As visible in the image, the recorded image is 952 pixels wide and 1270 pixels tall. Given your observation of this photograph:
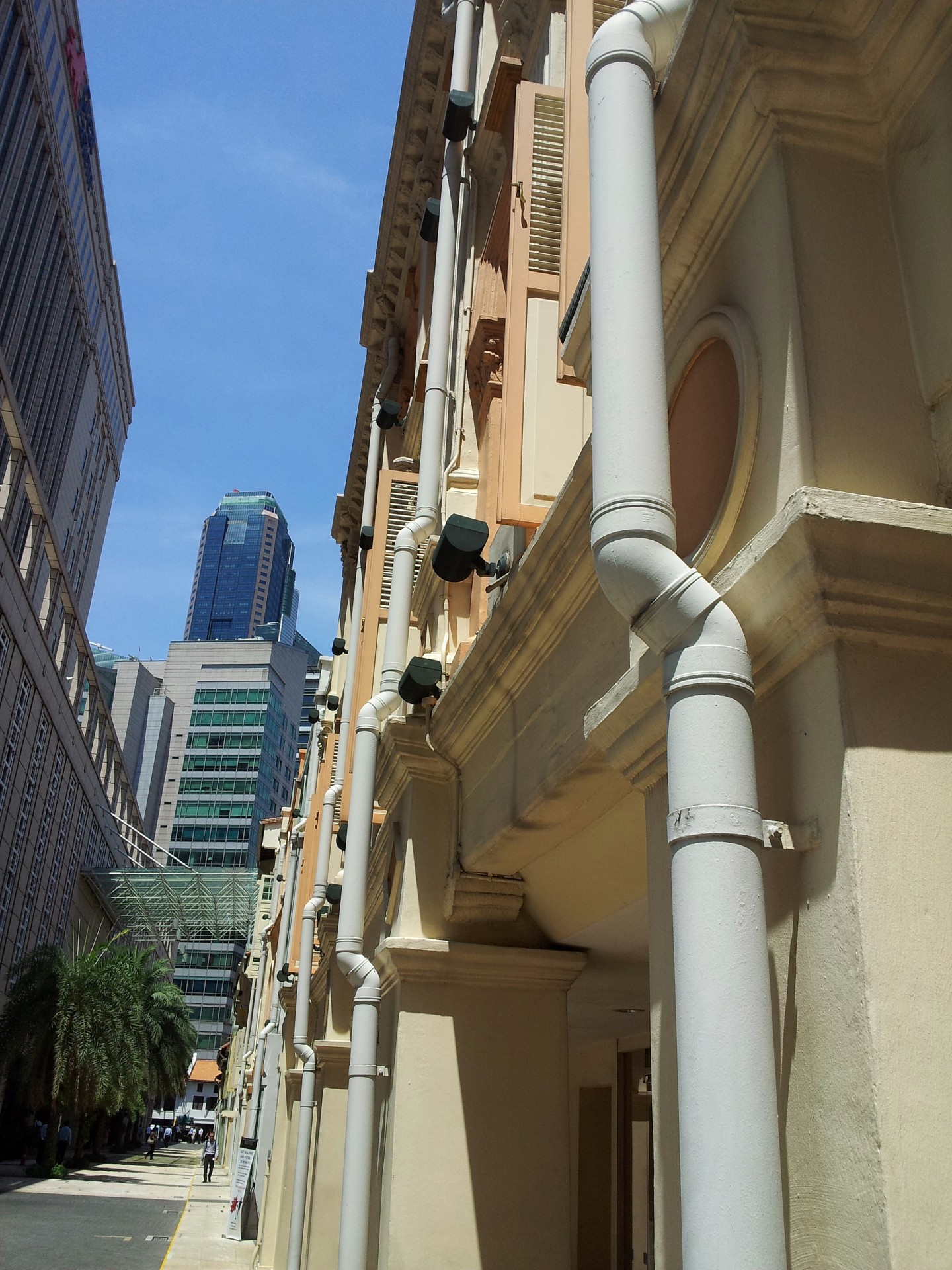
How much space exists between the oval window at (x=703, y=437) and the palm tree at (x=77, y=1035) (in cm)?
3792

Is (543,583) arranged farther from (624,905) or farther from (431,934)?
(431,934)

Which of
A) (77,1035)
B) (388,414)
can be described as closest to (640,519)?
(388,414)

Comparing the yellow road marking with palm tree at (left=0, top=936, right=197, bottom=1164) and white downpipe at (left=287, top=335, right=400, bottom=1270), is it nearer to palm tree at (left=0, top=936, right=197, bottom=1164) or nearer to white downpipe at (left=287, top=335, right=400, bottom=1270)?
palm tree at (left=0, top=936, right=197, bottom=1164)

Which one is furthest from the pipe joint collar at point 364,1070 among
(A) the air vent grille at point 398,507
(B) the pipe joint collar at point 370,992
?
(A) the air vent grille at point 398,507

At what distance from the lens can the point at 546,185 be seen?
6230mm

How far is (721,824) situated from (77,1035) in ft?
128

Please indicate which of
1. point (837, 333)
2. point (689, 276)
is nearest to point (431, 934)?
point (689, 276)

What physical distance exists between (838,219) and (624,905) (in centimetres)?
364

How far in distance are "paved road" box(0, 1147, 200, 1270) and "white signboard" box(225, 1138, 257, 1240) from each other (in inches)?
47.4

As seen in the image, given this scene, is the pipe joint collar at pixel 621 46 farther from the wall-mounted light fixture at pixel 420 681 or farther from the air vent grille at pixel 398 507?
the air vent grille at pixel 398 507

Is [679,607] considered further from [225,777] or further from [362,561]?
[225,777]

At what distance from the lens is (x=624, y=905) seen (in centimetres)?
572

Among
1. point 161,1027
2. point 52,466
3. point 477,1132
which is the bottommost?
point 477,1132

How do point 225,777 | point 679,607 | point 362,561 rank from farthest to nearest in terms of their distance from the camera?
point 225,777 → point 362,561 → point 679,607
